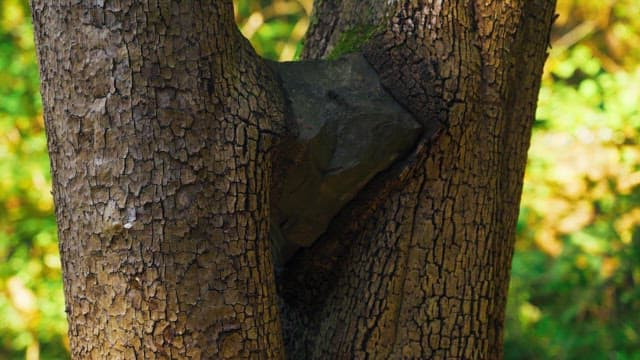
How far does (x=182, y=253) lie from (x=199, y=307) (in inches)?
3.9

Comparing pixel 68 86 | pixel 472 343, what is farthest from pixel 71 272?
pixel 472 343

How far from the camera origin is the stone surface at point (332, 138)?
5.38 ft

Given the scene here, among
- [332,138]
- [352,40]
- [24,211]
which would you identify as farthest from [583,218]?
[332,138]

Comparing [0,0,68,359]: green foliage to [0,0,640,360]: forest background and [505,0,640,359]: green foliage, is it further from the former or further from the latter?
[505,0,640,359]: green foliage

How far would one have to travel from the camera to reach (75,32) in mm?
1427

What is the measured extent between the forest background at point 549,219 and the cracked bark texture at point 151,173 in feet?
8.68

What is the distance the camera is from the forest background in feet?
13.4

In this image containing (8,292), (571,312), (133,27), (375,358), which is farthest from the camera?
(8,292)

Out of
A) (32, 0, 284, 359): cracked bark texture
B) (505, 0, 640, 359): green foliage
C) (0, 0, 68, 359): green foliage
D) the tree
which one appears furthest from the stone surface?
(0, 0, 68, 359): green foliage

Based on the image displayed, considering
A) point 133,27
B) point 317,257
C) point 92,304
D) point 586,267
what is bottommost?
point 92,304

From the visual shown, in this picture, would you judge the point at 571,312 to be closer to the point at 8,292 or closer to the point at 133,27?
the point at 8,292

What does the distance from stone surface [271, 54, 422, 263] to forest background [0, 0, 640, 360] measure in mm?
2328

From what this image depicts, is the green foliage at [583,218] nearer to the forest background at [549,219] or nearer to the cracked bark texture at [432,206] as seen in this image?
the forest background at [549,219]

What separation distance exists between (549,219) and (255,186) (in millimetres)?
3596
